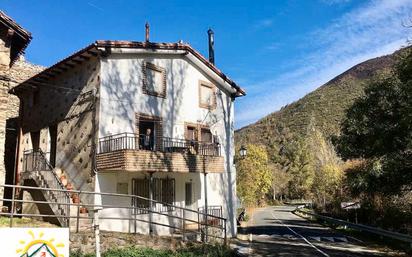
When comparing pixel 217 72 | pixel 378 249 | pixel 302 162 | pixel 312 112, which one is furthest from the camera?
pixel 312 112

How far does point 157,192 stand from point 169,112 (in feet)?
13.8

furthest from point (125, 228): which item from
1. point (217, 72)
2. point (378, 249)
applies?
point (378, 249)

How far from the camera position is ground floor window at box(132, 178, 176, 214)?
1956 cm

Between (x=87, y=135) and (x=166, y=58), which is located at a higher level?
(x=166, y=58)

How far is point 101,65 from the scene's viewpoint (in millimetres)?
18891

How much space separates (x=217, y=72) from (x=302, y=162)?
257ft

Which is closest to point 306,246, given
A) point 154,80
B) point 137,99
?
point 137,99

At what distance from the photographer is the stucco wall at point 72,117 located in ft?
61.8

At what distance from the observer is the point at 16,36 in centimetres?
1703

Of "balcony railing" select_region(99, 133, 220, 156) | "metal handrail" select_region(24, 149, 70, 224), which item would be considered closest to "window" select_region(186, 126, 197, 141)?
"balcony railing" select_region(99, 133, 220, 156)

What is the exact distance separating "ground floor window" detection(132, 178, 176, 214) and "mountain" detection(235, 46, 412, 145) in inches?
3389

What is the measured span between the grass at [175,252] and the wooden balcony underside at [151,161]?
15.0 ft

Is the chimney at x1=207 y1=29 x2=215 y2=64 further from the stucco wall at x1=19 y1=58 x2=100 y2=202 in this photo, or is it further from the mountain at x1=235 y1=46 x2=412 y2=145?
the mountain at x1=235 y1=46 x2=412 y2=145

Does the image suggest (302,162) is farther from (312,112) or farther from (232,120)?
(232,120)
